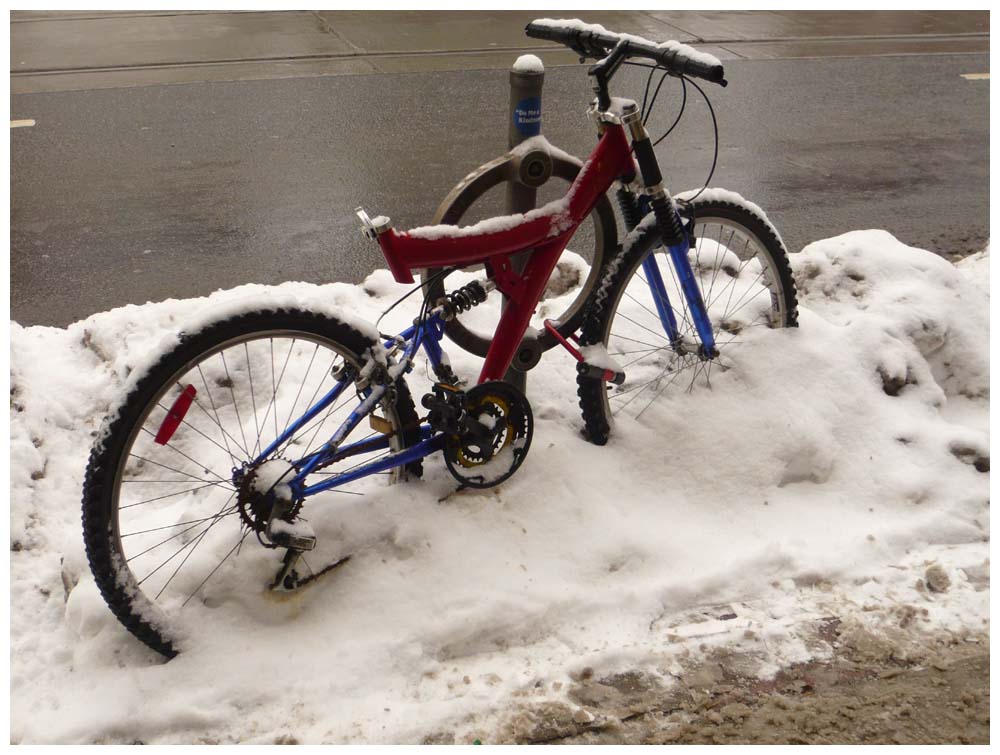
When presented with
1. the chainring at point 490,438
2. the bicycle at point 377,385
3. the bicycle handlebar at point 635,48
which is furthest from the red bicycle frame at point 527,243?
the bicycle handlebar at point 635,48

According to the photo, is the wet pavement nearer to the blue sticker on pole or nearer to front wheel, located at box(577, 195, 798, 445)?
front wheel, located at box(577, 195, 798, 445)

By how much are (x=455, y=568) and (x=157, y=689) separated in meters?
0.94

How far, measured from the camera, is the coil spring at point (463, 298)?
2914 mm

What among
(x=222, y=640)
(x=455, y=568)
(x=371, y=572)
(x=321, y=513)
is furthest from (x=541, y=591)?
(x=222, y=640)

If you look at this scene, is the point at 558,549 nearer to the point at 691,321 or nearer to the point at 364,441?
the point at 364,441

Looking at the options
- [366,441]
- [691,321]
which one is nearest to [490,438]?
[366,441]

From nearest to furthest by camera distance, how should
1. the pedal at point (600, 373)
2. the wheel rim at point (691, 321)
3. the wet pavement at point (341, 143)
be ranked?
1. the pedal at point (600, 373)
2. the wheel rim at point (691, 321)
3. the wet pavement at point (341, 143)

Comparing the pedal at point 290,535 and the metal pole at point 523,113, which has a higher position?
the metal pole at point 523,113

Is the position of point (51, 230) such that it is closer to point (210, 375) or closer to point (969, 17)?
point (210, 375)

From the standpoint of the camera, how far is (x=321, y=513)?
296cm

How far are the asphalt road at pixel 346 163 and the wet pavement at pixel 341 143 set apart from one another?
0.9 inches

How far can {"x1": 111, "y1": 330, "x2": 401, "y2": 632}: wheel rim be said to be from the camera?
2756 millimetres

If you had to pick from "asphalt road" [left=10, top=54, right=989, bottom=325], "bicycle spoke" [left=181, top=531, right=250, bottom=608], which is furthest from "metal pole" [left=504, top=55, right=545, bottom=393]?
"asphalt road" [left=10, top=54, right=989, bottom=325]

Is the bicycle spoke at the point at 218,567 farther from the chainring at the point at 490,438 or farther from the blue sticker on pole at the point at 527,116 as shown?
the blue sticker on pole at the point at 527,116
